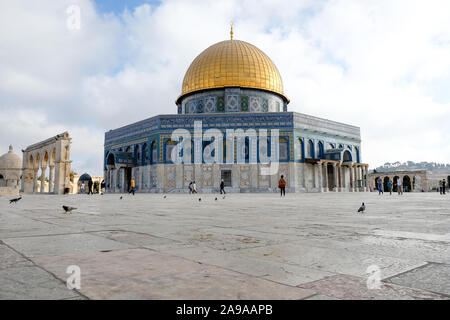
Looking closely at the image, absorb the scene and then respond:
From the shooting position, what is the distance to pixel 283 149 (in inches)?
1077

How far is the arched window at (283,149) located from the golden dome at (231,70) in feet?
20.5

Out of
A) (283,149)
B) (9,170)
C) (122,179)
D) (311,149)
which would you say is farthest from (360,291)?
(9,170)

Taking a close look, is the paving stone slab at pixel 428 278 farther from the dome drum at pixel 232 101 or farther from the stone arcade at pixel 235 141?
the dome drum at pixel 232 101

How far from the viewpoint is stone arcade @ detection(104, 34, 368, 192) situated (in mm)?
26906

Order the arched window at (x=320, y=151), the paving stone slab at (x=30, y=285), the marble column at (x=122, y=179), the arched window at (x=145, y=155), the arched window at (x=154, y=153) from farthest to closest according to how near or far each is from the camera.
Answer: the marble column at (x=122, y=179)
the arched window at (x=320, y=151)
the arched window at (x=145, y=155)
the arched window at (x=154, y=153)
the paving stone slab at (x=30, y=285)

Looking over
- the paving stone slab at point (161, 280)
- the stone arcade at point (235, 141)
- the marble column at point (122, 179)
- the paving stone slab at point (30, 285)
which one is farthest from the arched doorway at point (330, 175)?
the paving stone slab at point (30, 285)

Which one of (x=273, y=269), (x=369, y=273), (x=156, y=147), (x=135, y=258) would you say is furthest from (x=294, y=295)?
(x=156, y=147)

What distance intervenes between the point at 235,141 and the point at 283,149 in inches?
161

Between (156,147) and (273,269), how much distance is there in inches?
1063

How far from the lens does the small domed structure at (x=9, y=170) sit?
48062mm

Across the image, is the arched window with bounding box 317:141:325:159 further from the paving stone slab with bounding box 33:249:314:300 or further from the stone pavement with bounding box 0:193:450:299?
the paving stone slab with bounding box 33:249:314:300

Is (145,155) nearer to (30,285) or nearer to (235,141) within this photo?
(235,141)

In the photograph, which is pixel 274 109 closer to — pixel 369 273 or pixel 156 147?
pixel 156 147

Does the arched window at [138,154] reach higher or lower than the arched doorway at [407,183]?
higher
